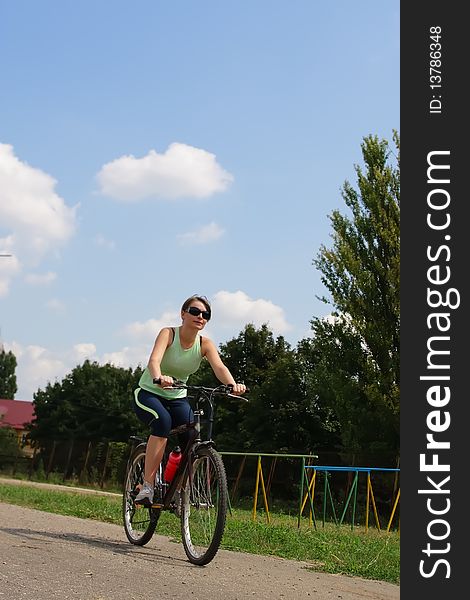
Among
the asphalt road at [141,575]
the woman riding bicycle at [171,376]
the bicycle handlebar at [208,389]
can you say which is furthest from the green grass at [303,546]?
the bicycle handlebar at [208,389]

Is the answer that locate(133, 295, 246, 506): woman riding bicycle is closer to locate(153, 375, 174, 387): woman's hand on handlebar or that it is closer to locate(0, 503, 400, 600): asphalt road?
locate(153, 375, 174, 387): woman's hand on handlebar

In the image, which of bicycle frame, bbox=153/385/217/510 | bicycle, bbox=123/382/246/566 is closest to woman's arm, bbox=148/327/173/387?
bicycle, bbox=123/382/246/566

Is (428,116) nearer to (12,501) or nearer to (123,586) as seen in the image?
(123,586)

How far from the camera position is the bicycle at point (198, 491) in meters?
6.39

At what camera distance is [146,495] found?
7094 millimetres

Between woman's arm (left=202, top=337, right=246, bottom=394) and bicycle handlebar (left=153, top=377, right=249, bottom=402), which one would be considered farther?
woman's arm (left=202, top=337, right=246, bottom=394)

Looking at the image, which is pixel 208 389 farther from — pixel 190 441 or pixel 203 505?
pixel 203 505

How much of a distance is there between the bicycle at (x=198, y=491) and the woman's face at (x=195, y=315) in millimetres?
553

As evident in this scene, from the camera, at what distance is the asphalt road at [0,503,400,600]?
5.13 m

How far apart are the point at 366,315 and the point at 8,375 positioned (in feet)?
350

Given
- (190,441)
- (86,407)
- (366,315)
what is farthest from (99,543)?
(86,407)

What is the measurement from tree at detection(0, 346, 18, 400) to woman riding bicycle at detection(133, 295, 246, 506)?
392 feet

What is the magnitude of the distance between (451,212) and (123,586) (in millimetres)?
3354

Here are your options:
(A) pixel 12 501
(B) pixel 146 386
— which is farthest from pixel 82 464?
(B) pixel 146 386
